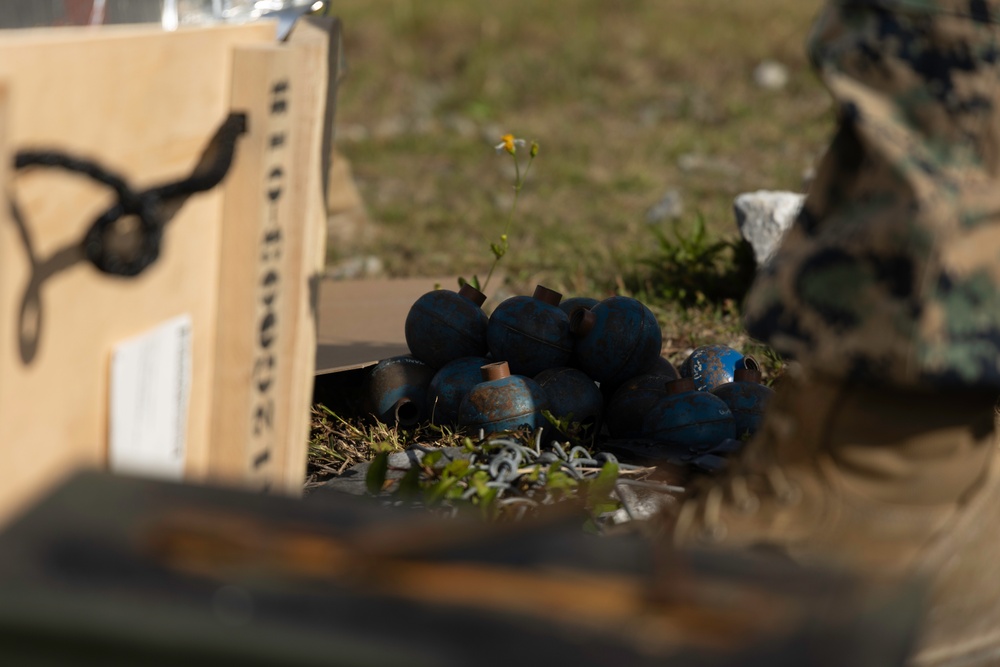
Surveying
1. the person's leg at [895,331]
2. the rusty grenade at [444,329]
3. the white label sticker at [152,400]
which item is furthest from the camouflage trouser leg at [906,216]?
the rusty grenade at [444,329]

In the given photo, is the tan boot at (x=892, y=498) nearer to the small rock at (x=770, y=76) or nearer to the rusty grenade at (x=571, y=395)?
the rusty grenade at (x=571, y=395)

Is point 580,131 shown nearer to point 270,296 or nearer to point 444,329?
point 444,329

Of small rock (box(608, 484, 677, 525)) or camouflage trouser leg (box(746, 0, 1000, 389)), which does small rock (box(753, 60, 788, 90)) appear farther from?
camouflage trouser leg (box(746, 0, 1000, 389))

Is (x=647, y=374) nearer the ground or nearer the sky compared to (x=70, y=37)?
nearer the ground

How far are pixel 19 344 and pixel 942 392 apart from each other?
3.85 ft

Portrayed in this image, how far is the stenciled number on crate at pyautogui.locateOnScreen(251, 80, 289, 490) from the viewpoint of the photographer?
1.64 m

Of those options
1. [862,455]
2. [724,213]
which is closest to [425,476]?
[862,455]

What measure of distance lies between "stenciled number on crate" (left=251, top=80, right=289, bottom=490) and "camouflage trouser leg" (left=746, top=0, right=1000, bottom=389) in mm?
717

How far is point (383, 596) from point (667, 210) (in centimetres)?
539

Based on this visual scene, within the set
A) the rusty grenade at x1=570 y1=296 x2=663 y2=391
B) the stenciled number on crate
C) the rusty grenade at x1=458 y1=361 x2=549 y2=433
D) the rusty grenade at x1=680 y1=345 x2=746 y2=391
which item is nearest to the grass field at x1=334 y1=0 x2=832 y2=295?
the rusty grenade at x1=680 y1=345 x2=746 y2=391

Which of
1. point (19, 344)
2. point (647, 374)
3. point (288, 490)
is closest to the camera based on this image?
point (19, 344)

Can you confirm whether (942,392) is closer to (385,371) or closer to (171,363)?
(171,363)

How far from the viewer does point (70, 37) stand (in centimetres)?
130

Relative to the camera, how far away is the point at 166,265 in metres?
1.53
